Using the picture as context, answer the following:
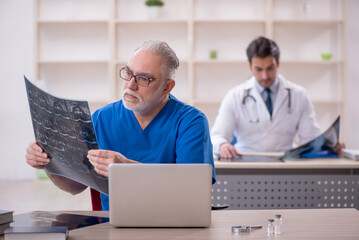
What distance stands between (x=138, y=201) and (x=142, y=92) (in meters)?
0.59

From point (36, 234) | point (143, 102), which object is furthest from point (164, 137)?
point (36, 234)

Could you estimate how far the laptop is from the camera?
4.40 feet

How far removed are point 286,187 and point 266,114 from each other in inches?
32.0

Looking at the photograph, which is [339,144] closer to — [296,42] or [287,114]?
[287,114]

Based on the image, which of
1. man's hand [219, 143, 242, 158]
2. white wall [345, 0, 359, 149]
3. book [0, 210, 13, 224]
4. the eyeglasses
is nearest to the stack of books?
book [0, 210, 13, 224]

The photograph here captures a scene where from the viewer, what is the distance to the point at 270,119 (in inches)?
140

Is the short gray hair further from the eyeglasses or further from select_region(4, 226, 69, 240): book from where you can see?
select_region(4, 226, 69, 240): book

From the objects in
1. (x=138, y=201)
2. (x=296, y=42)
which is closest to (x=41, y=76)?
(x=296, y=42)

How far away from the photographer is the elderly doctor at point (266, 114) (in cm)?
351

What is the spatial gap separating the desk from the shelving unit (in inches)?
103

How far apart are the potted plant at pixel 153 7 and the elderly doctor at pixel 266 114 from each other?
209cm

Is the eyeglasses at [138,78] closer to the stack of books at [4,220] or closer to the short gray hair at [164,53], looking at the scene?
the short gray hair at [164,53]

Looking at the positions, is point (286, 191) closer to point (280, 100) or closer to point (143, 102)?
point (280, 100)

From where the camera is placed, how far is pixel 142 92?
6.05 feet
